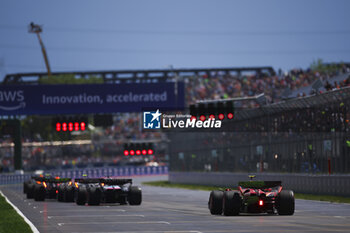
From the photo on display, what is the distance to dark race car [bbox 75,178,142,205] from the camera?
31.7 metres

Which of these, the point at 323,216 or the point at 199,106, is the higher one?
the point at 199,106

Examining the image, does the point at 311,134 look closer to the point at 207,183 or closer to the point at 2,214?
the point at 2,214

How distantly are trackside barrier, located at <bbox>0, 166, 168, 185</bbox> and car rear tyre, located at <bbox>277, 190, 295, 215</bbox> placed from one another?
51.6 metres

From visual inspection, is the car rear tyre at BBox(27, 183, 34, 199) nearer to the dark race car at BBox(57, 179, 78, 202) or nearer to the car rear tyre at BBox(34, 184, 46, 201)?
the car rear tyre at BBox(34, 184, 46, 201)

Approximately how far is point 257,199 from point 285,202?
0.80 metres

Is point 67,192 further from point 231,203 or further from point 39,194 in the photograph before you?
point 231,203

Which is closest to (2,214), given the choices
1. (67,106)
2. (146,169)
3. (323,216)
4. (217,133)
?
(323,216)

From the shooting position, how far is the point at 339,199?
34438mm

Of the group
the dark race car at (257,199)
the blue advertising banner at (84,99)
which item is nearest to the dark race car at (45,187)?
the dark race car at (257,199)

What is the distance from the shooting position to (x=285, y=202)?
2364cm

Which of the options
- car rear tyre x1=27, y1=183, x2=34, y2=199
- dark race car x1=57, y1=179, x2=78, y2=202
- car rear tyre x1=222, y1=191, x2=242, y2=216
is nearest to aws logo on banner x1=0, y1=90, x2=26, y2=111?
car rear tyre x1=27, y1=183, x2=34, y2=199

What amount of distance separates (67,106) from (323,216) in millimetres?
43100

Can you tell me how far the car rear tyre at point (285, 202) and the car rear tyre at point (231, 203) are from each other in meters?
1.14

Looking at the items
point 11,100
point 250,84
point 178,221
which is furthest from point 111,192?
point 250,84
